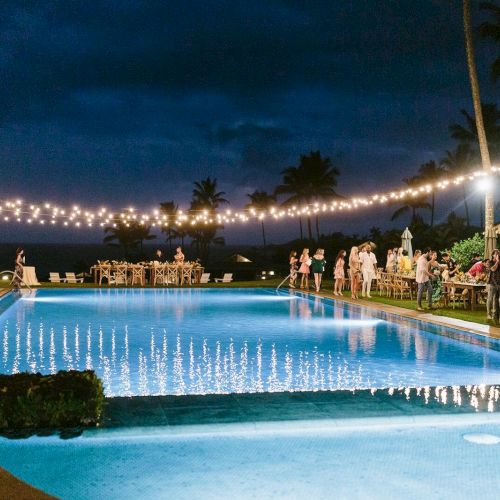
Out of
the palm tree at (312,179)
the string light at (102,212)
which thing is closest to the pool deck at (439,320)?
the string light at (102,212)

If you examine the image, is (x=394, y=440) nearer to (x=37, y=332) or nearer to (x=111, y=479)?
(x=111, y=479)

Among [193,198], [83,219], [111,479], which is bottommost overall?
[111,479]

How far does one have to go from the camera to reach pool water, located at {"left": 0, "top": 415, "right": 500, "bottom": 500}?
5062mm

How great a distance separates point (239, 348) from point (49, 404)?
642 cm

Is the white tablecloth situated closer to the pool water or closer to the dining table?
the dining table

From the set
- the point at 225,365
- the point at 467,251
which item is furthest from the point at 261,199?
the point at 225,365

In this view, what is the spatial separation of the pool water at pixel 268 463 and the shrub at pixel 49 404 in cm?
26

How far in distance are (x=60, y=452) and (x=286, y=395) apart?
2.58 m

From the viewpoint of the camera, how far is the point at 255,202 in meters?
74.0

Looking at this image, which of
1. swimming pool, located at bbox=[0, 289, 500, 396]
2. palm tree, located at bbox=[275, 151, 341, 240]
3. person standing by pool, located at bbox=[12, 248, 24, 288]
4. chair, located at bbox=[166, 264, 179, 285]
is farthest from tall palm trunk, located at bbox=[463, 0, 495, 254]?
palm tree, located at bbox=[275, 151, 341, 240]

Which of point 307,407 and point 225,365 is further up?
point 307,407

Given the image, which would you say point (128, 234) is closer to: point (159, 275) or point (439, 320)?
point (159, 275)

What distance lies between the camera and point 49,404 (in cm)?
612

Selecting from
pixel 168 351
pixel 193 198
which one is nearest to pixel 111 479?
pixel 168 351
